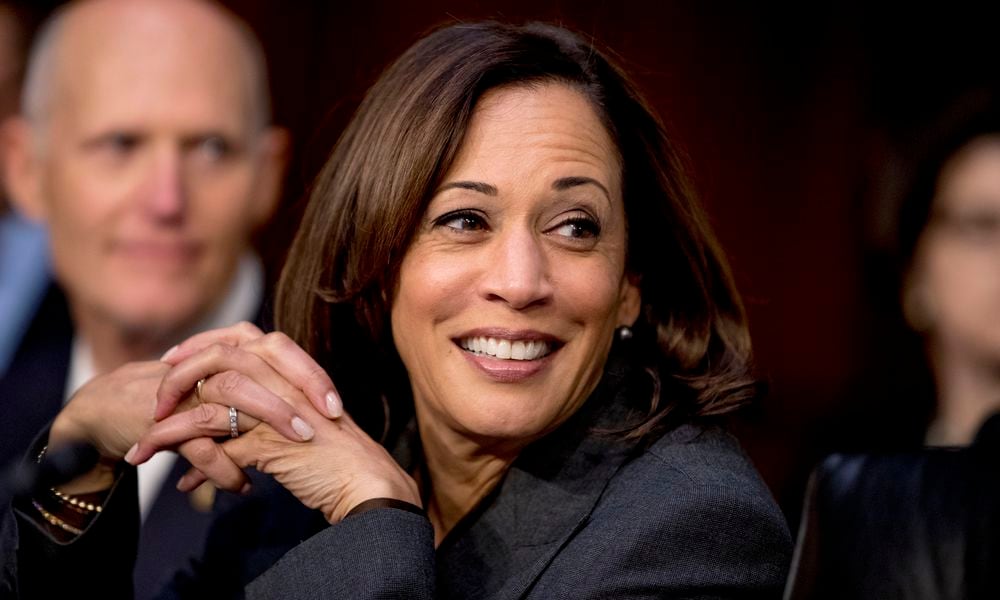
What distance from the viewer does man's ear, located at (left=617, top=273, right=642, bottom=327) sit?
2.14 m

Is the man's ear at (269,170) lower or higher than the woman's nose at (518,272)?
lower

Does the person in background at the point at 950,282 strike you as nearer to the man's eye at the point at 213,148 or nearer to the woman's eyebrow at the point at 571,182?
the woman's eyebrow at the point at 571,182

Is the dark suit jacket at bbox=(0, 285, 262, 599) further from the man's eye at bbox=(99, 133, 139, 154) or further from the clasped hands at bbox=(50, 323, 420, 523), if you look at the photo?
the man's eye at bbox=(99, 133, 139, 154)

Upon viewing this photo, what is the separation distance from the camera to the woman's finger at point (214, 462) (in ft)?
6.41

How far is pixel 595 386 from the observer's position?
6.95 ft

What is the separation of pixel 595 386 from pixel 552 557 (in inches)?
14.4

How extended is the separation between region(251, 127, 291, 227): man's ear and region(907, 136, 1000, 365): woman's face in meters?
1.88

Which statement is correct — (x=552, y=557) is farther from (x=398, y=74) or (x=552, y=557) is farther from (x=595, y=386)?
(x=398, y=74)

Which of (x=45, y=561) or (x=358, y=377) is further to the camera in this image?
(x=358, y=377)

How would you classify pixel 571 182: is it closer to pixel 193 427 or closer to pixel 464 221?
pixel 464 221

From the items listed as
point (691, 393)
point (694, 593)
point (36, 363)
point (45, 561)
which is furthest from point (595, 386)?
point (36, 363)

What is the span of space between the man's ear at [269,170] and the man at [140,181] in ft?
0.06

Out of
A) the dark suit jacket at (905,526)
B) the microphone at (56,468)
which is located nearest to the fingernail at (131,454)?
the microphone at (56,468)

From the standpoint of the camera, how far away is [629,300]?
2.17 metres
